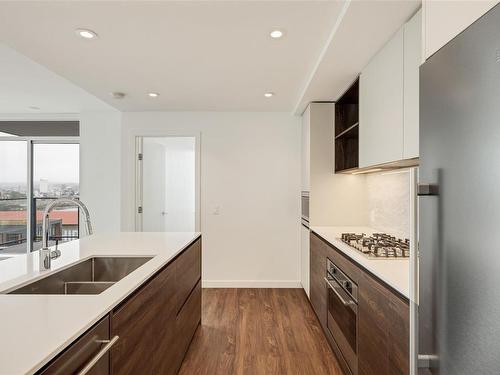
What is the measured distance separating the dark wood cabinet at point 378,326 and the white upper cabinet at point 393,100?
29.2 inches

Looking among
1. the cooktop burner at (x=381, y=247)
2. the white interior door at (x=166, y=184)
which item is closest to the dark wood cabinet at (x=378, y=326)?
the cooktop burner at (x=381, y=247)

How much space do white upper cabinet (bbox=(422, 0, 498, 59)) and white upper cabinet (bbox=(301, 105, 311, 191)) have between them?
7.95 feet

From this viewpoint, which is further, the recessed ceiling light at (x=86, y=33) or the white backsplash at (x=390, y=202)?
the white backsplash at (x=390, y=202)

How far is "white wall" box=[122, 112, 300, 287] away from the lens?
4133 mm

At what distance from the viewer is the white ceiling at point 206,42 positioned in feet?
5.78

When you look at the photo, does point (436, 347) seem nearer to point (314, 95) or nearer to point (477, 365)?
point (477, 365)

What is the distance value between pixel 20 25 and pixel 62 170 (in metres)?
3.47

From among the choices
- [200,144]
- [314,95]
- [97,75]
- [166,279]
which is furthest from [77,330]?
[200,144]

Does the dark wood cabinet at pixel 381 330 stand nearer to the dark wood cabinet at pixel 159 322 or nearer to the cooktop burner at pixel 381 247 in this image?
the cooktop burner at pixel 381 247

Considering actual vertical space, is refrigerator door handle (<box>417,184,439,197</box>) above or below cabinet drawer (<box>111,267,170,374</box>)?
above

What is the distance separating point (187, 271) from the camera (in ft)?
7.76

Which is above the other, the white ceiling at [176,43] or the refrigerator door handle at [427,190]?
the white ceiling at [176,43]

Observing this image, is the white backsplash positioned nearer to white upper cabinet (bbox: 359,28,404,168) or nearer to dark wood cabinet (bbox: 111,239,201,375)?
white upper cabinet (bbox: 359,28,404,168)

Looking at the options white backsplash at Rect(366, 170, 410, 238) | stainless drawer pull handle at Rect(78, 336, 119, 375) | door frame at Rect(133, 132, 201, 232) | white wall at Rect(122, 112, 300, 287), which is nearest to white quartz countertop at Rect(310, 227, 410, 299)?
white backsplash at Rect(366, 170, 410, 238)
